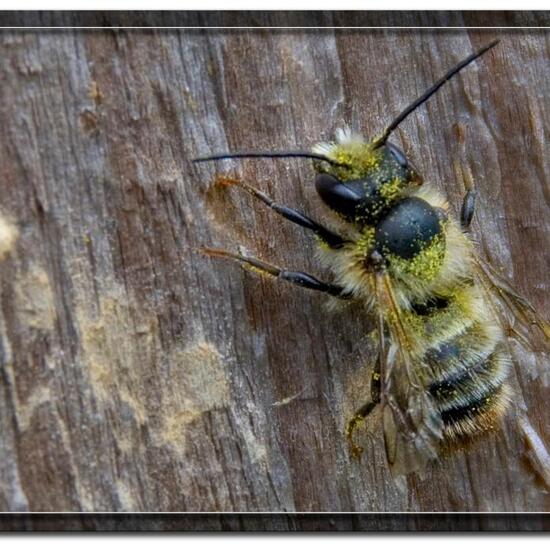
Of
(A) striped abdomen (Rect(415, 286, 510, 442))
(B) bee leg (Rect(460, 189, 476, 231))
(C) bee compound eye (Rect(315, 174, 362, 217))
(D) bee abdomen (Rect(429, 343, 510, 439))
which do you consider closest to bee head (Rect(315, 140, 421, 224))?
(C) bee compound eye (Rect(315, 174, 362, 217))

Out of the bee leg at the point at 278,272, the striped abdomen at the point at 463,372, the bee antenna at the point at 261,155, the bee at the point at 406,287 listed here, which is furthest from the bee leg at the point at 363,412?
the bee antenna at the point at 261,155

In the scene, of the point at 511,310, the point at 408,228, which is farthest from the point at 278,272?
the point at 511,310

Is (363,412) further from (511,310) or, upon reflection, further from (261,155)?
(261,155)

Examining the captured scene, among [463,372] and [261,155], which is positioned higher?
[261,155]

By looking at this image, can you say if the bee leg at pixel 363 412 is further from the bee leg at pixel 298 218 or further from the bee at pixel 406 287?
the bee leg at pixel 298 218

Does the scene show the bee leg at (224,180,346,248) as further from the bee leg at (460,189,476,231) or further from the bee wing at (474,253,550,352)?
the bee wing at (474,253,550,352)
